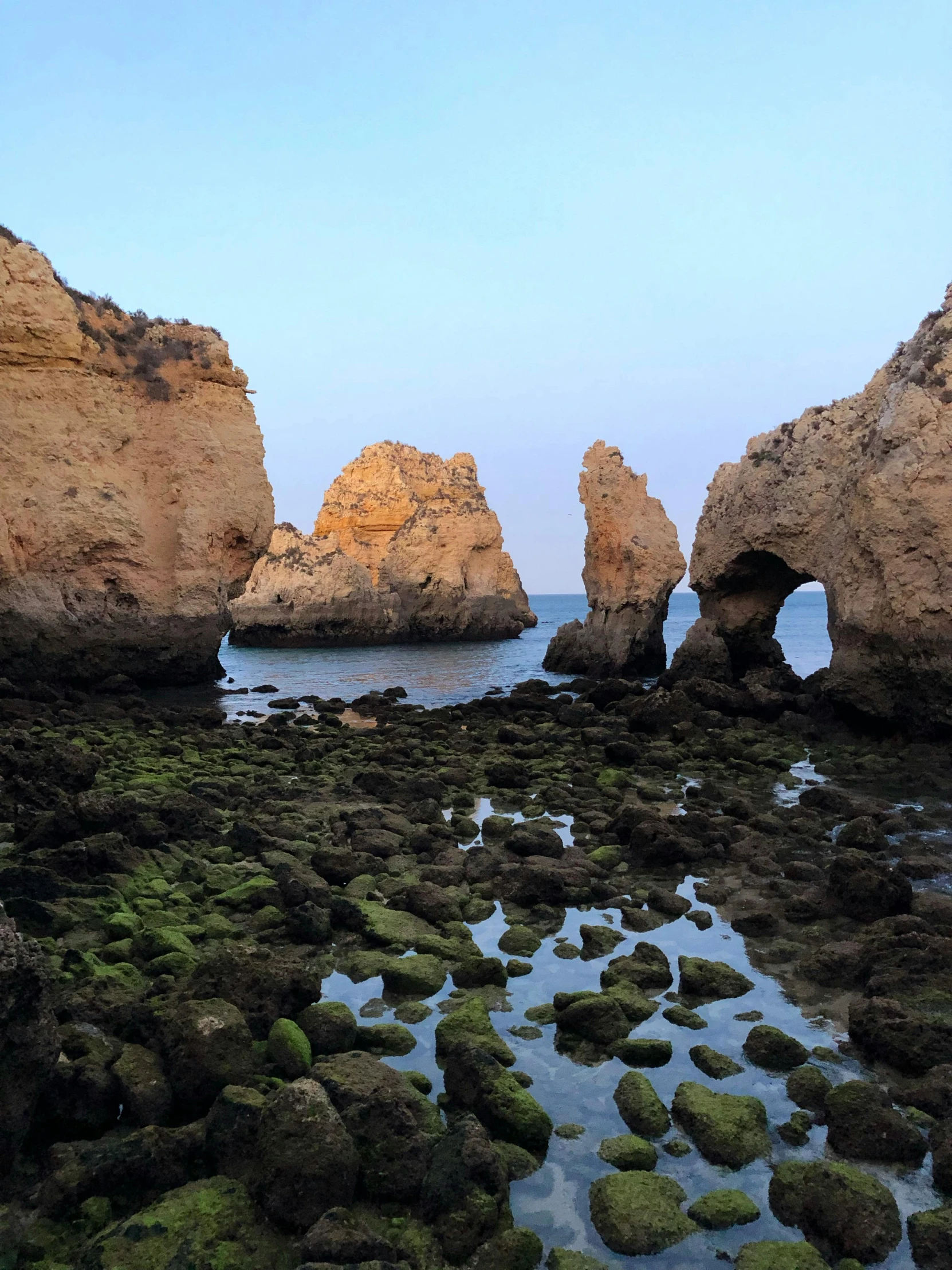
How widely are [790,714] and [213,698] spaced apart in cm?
1376

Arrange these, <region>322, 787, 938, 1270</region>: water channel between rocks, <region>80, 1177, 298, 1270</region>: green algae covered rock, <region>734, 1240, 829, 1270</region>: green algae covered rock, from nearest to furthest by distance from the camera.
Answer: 1. <region>80, 1177, 298, 1270</region>: green algae covered rock
2. <region>734, 1240, 829, 1270</region>: green algae covered rock
3. <region>322, 787, 938, 1270</region>: water channel between rocks

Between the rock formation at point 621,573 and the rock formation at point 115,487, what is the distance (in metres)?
13.5

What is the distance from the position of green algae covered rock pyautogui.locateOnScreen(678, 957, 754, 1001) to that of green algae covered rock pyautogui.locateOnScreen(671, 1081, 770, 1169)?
4.12 feet

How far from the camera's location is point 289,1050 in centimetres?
467

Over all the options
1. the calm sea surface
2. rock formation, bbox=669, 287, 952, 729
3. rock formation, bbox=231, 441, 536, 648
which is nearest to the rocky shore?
rock formation, bbox=669, 287, 952, 729

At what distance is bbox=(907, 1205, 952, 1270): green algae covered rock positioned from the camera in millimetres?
3539

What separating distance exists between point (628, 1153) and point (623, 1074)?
81 centimetres

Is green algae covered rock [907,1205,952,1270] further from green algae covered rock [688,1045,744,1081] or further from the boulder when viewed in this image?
the boulder

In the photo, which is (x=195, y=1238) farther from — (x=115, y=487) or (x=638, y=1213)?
(x=115, y=487)

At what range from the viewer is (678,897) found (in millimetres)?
7723

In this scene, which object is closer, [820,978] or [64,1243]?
[64,1243]

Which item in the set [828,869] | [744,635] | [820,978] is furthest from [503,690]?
[820,978]

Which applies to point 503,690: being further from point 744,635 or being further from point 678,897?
point 678,897

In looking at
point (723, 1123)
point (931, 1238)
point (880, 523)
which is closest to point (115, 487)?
point (880, 523)
